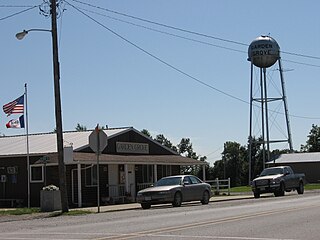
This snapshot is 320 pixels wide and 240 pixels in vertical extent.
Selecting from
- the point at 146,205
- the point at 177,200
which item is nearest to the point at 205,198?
the point at 177,200

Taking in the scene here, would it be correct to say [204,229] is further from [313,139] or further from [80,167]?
[313,139]

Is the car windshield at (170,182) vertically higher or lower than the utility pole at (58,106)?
lower

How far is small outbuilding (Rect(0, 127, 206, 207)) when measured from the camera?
111 ft

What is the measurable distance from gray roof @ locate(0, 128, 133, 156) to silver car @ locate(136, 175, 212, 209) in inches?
302

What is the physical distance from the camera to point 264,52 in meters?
55.1

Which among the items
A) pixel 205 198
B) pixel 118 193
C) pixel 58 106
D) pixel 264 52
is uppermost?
pixel 264 52

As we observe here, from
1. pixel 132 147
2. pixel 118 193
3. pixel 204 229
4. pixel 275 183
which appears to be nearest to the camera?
pixel 204 229

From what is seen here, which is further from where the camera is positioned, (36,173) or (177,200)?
(36,173)

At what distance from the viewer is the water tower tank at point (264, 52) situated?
181 ft

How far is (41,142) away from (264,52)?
24.3 meters

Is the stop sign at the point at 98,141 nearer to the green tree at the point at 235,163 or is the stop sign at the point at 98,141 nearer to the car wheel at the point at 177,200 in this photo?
the car wheel at the point at 177,200

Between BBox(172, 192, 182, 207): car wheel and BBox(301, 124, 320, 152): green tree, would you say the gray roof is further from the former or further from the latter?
BBox(301, 124, 320, 152): green tree

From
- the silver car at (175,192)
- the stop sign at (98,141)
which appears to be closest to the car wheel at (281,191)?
the silver car at (175,192)

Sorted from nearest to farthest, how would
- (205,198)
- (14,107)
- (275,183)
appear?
(205,198) → (14,107) → (275,183)
